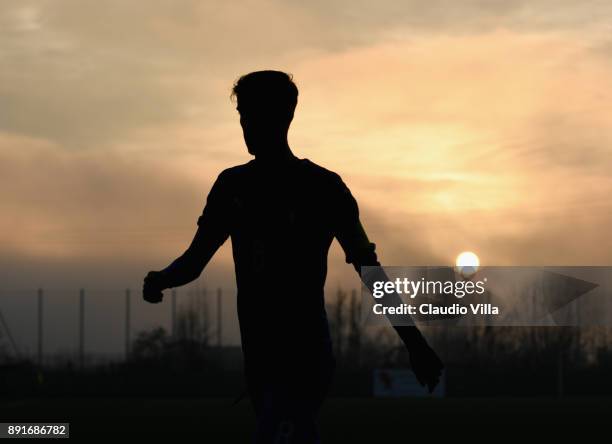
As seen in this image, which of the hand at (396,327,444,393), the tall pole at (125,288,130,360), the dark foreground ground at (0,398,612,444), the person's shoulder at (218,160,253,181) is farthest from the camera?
the tall pole at (125,288,130,360)

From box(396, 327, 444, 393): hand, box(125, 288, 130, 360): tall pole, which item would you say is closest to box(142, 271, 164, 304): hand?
box(396, 327, 444, 393): hand

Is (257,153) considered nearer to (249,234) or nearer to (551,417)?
(249,234)

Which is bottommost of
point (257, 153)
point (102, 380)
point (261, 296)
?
point (261, 296)

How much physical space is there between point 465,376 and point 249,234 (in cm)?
6106

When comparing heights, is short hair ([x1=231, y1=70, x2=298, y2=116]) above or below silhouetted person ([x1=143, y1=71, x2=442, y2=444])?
above

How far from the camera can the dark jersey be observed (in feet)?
Answer: 11.8

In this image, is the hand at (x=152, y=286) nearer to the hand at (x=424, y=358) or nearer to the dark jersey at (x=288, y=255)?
the dark jersey at (x=288, y=255)

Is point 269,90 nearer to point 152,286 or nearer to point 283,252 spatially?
point 283,252

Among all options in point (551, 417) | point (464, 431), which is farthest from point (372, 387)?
point (464, 431)

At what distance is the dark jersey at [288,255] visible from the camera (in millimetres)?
3586

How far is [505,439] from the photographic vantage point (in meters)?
26.5

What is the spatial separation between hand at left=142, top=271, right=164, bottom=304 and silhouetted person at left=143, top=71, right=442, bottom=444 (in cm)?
30

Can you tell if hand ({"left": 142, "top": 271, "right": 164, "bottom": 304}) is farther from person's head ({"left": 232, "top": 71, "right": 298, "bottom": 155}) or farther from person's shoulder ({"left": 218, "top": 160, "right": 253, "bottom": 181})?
person's head ({"left": 232, "top": 71, "right": 298, "bottom": 155})

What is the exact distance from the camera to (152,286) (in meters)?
3.80
